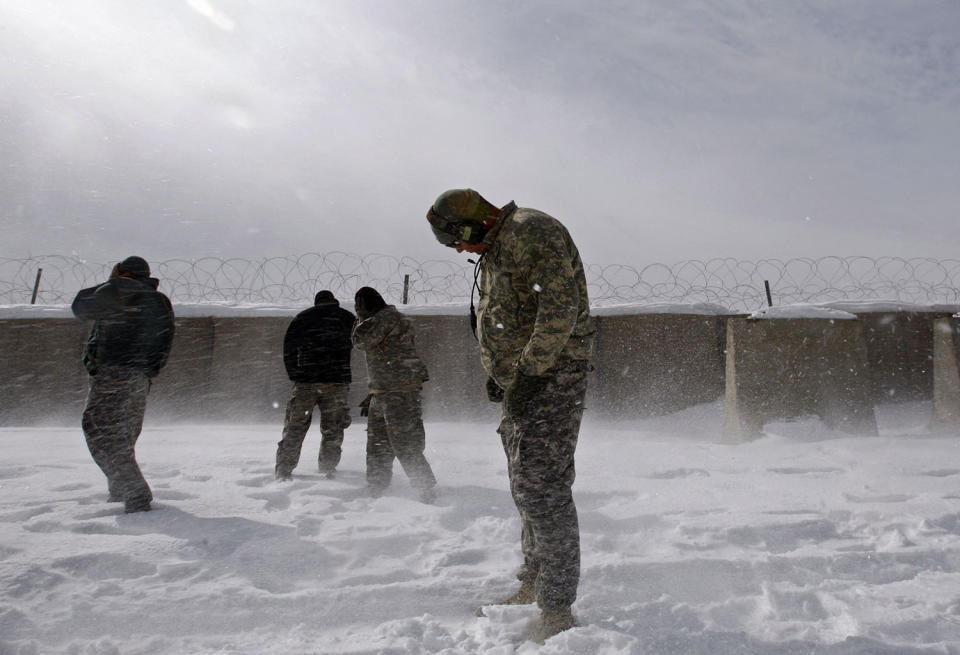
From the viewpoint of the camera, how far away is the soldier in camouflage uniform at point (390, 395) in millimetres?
3850

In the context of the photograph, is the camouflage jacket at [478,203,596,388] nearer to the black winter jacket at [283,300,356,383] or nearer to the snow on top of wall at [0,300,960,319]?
the black winter jacket at [283,300,356,383]

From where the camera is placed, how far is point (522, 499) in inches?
78.0

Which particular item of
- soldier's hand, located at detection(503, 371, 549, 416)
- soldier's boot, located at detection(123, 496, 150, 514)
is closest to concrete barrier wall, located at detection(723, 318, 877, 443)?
soldier's hand, located at detection(503, 371, 549, 416)

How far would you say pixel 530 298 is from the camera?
2021mm

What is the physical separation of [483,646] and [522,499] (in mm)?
460

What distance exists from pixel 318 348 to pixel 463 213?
2707 mm

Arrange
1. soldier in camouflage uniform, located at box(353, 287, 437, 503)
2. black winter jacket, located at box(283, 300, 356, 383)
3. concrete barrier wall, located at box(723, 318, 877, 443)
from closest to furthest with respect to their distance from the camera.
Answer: soldier in camouflage uniform, located at box(353, 287, 437, 503)
black winter jacket, located at box(283, 300, 356, 383)
concrete barrier wall, located at box(723, 318, 877, 443)

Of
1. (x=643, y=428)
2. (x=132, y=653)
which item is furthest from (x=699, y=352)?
(x=132, y=653)

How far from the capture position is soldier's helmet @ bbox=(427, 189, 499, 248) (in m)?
2.10

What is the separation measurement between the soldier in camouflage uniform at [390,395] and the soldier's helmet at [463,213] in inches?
75.7

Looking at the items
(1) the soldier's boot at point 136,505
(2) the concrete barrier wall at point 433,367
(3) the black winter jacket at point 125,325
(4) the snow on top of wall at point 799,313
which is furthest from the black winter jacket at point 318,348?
(4) the snow on top of wall at point 799,313

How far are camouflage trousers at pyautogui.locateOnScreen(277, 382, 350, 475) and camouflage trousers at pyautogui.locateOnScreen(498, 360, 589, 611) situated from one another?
276 cm

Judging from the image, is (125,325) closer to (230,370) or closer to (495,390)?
(495,390)

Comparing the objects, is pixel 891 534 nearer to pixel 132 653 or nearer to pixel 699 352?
pixel 132 653
